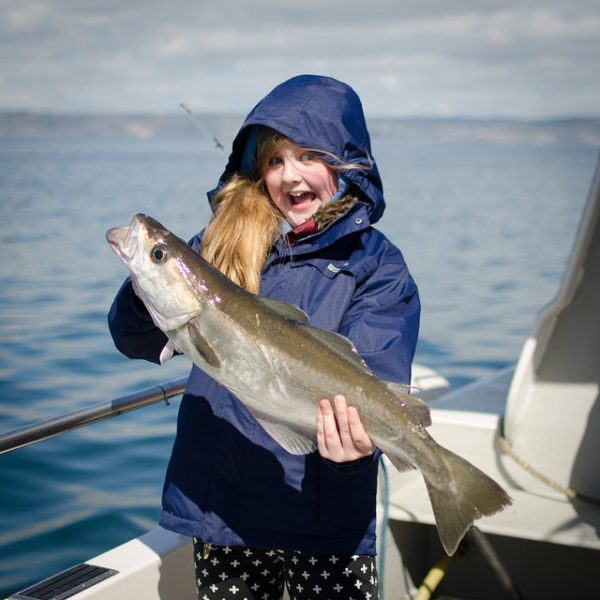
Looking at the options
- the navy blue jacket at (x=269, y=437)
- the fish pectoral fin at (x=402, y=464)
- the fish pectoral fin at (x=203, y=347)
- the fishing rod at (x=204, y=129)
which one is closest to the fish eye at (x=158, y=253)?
the fish pectoral fin at (x=203, y=347)

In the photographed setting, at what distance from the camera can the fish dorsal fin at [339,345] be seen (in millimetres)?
2312

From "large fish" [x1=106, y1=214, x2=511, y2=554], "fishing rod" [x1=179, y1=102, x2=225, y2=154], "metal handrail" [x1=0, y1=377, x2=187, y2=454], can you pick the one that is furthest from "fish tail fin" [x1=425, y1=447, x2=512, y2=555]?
"fishing rod" [x1=179, y1=102, x2=225, y2=154]

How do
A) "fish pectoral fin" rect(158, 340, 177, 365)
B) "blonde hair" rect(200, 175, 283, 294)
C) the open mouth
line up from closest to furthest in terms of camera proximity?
"fish pectoral fin" rect(158, 340, 177, 365) → "blonde hair" rect(200, 175, 283, 294) → the open mouth

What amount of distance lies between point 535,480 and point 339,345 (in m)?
2.27

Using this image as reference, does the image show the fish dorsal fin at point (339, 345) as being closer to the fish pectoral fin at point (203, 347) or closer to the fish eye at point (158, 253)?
the fish pectoral fin at point (203, 347)

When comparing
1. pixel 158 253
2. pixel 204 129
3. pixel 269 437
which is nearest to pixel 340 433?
pixel 269 437

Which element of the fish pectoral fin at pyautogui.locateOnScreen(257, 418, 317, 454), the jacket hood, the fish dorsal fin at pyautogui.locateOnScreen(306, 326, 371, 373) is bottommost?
the fish pectoral fin at pyautogui.locateOnScreen(257, 418, 317, 454)

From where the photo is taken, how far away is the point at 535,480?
4207mm

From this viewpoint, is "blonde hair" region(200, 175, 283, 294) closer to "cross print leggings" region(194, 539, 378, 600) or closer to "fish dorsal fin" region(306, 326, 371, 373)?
"fish dorsal fin" region(306, 326, 371, 373)

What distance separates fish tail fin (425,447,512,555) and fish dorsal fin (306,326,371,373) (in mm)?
326

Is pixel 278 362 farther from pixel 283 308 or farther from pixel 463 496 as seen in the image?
pixel 463 496

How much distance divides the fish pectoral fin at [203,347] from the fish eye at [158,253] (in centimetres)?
19

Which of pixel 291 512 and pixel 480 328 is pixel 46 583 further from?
pixel 480 328

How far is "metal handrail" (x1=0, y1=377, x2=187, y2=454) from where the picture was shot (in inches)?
114
